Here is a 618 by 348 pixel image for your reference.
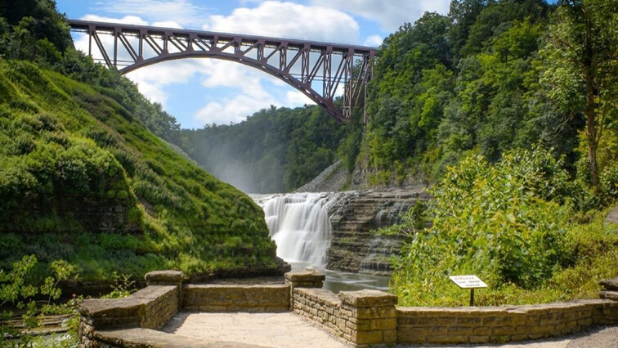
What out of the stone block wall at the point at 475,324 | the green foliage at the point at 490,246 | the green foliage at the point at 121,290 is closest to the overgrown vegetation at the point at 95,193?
the green foliage at the point at 121,290

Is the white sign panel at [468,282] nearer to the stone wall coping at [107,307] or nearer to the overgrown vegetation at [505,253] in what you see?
the overgrown vegetation at [505,253]

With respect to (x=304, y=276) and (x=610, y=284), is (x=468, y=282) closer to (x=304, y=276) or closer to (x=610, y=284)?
(x=610, y=284)

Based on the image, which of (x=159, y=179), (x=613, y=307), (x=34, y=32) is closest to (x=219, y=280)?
(x=159, y=179)

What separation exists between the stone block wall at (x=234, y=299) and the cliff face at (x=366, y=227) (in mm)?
14359

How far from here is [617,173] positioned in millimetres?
17922

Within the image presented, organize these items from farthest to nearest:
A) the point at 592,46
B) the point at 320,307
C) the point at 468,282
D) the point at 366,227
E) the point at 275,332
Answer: the point at 366,227, the point at 592,46, the point at 320,307, the point at 275,332, the point at 468,282

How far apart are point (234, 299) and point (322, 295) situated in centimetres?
234

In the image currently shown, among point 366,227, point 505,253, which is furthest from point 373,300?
point 366,227

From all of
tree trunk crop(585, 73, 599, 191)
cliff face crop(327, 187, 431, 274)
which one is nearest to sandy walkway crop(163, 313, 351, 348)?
tree trunk crop(585, 73, 599, 191)

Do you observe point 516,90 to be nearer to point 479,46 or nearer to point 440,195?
point 479,46

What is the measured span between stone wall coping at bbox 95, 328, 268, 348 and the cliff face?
61.8 ft

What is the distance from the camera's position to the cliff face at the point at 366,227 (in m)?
25.3

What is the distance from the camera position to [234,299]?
10594 mm

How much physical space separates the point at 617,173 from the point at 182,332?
1438 cm
